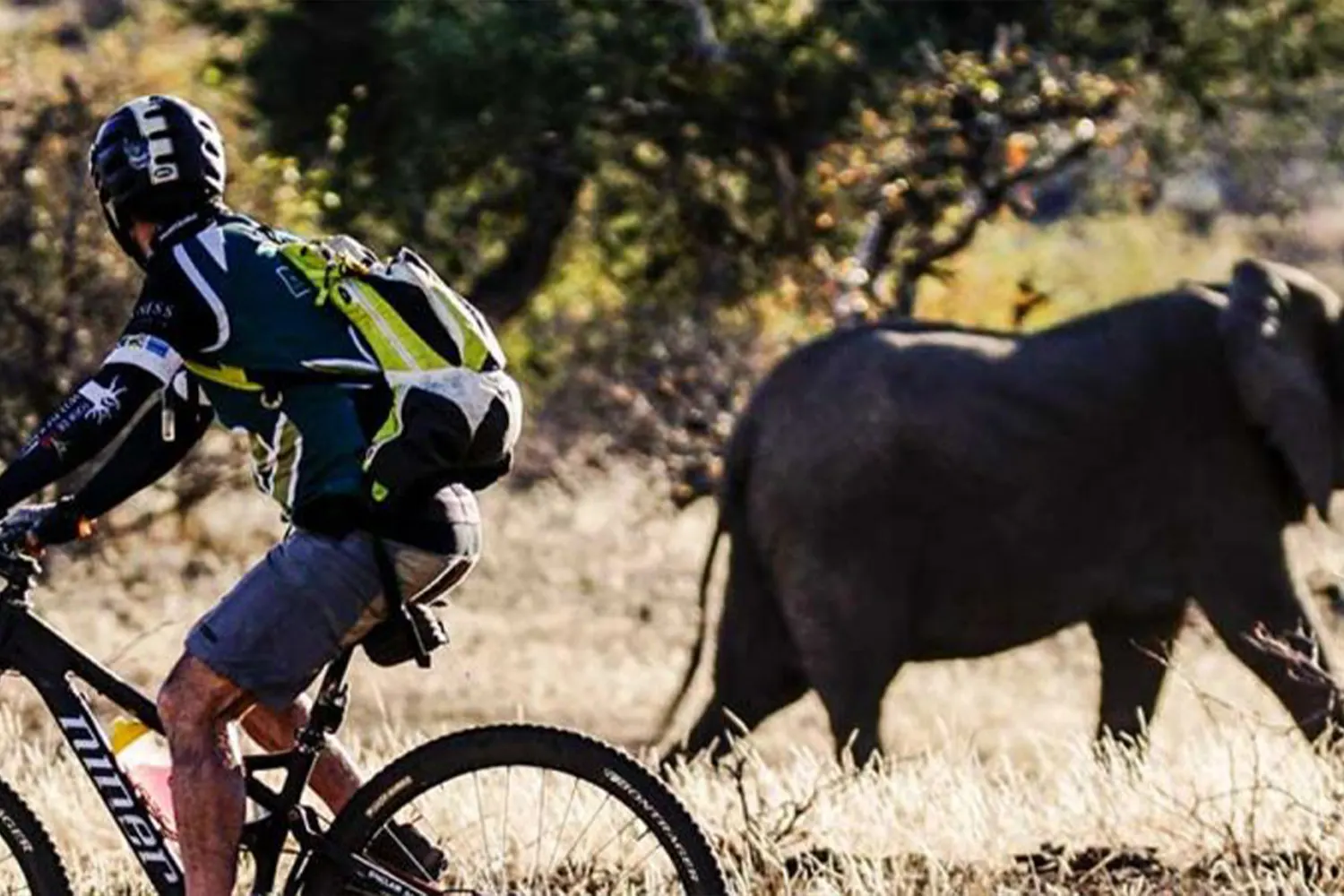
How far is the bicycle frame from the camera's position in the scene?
693 cm

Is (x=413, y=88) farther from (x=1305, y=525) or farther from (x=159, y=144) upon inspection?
(x=159, y=144)

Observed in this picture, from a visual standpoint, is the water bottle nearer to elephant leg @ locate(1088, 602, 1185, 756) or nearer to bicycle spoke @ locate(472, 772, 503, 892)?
bicycle spoke @ locate(472, 772, 503, 892)

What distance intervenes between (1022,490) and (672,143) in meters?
6.17

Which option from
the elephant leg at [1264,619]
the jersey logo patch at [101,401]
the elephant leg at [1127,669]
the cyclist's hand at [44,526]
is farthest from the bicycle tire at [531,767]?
the elephant leg at [1127,669]

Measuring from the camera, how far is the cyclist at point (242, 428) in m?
6.84

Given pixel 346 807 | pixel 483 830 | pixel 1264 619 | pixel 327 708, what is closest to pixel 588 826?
pixel 483 830

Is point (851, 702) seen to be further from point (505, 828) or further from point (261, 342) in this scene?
point (261, 342)

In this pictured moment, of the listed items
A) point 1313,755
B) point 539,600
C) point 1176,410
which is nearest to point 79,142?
point 539,600

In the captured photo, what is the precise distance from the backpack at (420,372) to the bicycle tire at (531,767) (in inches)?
20.3

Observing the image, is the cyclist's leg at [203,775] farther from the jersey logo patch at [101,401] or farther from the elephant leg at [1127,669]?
the elephant leg at [1127,669]

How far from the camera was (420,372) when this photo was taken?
6848 mm

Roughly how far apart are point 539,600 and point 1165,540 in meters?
6.70

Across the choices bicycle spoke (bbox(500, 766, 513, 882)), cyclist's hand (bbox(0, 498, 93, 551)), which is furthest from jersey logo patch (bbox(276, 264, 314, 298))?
bicycle spoke (bbox(500, 766, 513, 882))

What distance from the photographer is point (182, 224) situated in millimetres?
6953
